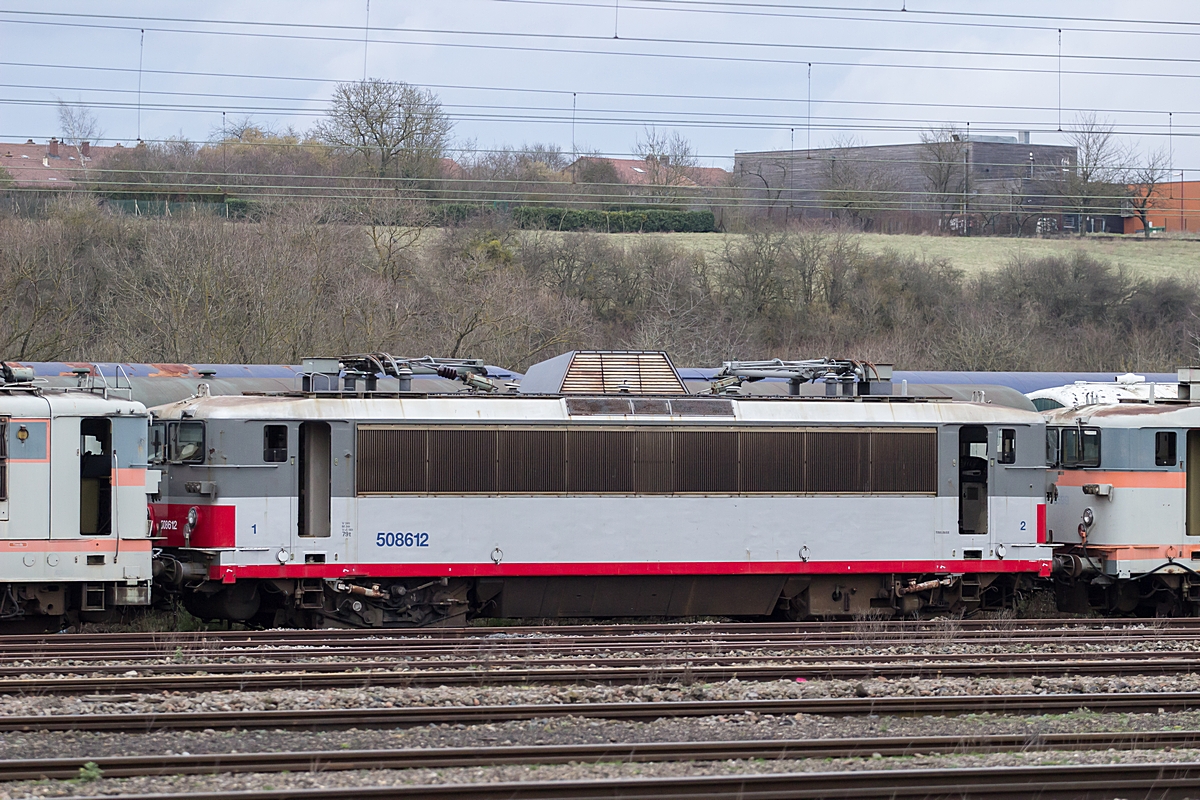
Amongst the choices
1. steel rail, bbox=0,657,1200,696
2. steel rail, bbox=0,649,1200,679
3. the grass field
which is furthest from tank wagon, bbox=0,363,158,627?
the grass field

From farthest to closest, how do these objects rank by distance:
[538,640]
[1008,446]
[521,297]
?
[521,297]
[1008,446]
[538,640]

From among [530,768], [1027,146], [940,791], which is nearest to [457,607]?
[530,768]

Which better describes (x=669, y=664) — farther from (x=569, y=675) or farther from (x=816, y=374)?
(x=816, y=374)

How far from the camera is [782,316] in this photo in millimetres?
59250

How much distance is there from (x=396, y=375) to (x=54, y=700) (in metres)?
6.95

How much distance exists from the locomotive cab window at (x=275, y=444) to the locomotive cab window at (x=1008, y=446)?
31.7 ft

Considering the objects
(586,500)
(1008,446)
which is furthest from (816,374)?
(586,500)

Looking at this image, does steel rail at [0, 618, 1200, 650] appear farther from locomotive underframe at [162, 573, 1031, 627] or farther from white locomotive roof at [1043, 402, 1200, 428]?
white locomotive roof at [1043, 402, 1200, 428]

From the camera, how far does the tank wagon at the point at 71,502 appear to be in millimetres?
14773

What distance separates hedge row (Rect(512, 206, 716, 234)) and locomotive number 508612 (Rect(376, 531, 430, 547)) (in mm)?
47293

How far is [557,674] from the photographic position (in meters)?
12.8

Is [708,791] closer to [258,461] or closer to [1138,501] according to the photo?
[258,461]

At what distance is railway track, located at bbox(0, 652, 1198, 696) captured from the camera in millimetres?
Answer: 12188

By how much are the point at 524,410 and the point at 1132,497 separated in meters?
9.09
